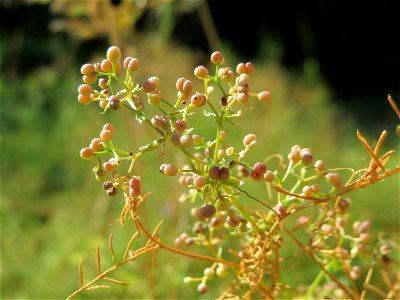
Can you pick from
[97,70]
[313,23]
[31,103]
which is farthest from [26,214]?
[313,23]

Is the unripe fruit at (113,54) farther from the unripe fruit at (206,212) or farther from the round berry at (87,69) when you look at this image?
the unripe fruit at (206,212)

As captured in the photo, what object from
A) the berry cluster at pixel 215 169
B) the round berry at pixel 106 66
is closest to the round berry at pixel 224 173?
the berry cluster at pixel 215 169

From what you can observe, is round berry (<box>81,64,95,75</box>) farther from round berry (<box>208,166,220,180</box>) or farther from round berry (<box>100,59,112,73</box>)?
round berry (<box>208,166,220,180</box>)

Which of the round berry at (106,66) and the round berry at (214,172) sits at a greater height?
the round berry at (106,66)

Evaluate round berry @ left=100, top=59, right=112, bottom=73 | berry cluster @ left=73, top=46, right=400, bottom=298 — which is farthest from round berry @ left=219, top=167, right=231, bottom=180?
round berry @ left=100, top=59, right=112, bottom=73

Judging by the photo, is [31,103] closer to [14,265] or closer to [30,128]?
[30,128]

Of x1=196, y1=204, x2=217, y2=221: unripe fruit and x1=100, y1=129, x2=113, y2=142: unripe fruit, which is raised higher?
x1=100, y1=129, x2=113, y2=142: unripe fruit

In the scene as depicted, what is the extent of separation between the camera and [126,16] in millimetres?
1596

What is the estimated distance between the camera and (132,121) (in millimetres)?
1756

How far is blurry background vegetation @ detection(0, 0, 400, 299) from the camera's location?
165 centimetres

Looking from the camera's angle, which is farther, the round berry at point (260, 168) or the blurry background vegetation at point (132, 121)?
the blurry background vegetation at point (132, 121)

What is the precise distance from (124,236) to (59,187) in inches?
33.0

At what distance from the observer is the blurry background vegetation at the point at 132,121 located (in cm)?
165

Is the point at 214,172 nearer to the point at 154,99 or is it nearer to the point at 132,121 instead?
the point at 154,99
